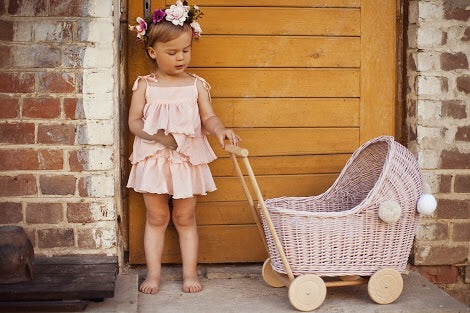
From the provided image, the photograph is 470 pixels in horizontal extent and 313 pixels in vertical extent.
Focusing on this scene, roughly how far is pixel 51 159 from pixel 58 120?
216 mm

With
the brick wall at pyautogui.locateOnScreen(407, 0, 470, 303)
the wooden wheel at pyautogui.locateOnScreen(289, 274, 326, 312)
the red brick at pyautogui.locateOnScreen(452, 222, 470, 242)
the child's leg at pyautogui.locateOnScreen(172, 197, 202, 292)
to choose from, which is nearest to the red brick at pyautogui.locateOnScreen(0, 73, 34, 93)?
the child's leg at pyautogui.locateOnScreen(172, 197, 202, 292)

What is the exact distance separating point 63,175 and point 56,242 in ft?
1.23

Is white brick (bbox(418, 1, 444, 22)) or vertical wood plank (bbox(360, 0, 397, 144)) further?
vertical wood plank (bbox(360, 0, 397, 144))

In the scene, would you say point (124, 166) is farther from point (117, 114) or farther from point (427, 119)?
point (427, 119)

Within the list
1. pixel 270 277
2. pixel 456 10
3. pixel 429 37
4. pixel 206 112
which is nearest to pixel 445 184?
pixel 429 37

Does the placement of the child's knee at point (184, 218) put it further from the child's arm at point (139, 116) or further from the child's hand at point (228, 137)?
the child's hand at point (228, 137)

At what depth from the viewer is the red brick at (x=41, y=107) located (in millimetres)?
3879

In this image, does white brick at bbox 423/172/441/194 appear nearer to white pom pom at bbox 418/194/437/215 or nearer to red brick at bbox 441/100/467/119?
red brick at bbox 441/100/467/119

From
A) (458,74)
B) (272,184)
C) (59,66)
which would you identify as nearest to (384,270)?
(272,184)

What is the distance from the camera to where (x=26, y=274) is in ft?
11.7

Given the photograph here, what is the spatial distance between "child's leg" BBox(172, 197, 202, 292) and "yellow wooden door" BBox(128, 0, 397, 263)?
25cm

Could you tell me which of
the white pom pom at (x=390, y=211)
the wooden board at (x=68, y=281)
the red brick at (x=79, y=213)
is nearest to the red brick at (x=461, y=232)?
the white pom pom at (x=390, y=211)

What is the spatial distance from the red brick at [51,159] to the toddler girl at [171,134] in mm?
395

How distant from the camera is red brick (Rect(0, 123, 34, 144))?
3879 millimetres
